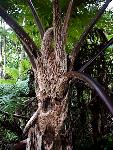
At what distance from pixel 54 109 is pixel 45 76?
275mm

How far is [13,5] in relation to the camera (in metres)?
2.93

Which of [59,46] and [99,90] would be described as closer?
[99,90]

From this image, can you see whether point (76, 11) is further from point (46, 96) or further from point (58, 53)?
point (46, 96)

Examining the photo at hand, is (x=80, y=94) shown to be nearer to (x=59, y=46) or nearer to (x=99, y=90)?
(x=59, y=46)

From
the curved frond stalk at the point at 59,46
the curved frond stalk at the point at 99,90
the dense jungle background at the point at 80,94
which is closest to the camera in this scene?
the curved frond stalk at the point at 99,90

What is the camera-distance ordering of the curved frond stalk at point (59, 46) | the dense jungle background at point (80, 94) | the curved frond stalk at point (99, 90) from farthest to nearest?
the dense jungle background at point (80, 94)
the curved frond stalk at point (59, 46)
the curved frond stalk at point (99, 90)

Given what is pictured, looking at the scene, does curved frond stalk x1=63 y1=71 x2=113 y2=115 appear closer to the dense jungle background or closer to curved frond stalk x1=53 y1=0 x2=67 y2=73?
curved frond stalk x1=53 y1=0 x2=67 y2=73

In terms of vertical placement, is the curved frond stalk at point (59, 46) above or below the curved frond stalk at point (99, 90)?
above

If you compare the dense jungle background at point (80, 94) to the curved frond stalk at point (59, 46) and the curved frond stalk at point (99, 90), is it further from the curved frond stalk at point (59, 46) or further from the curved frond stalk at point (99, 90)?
the curved frond stalk at point (99, 90)

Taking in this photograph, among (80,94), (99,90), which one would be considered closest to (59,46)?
(80,94)

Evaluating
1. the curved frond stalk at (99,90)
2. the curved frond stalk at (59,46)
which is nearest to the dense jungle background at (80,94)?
the curved frond stalk at (59,46)

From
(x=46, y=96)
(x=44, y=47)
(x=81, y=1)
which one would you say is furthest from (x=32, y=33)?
(x=46, y=96)

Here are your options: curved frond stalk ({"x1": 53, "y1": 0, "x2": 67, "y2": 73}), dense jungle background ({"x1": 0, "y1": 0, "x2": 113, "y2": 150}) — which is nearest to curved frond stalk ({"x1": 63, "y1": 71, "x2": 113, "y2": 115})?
curved frond stalk ({"x1": 53, "y1": 0, "x2": 67, "y2": 73})

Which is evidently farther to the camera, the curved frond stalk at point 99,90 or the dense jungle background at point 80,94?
the dense jungle background at point 80,94
